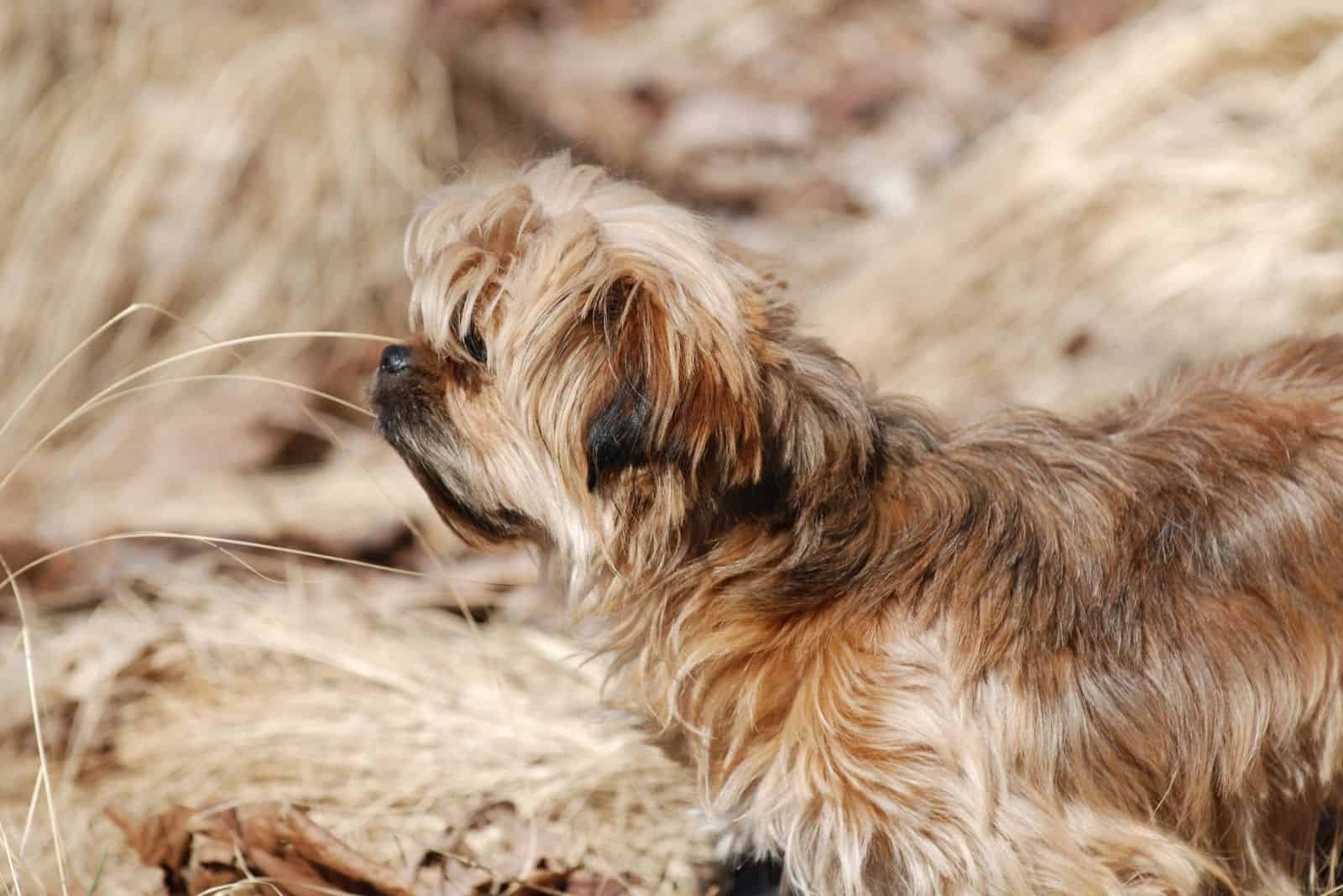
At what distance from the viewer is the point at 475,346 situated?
2992 millimetres

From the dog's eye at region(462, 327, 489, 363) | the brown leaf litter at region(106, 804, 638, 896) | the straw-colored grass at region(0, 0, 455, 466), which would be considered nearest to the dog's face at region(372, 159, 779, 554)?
the dog's eye at region(462, 327, 489, 363)

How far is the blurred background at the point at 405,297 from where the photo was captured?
3979mm

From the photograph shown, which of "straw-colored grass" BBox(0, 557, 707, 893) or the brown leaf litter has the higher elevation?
the brown leaf litter

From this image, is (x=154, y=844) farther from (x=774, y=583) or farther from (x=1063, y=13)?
(x=1063, y=13)

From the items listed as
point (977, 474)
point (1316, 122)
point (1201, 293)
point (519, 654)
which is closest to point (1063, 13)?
point (1316, 122)

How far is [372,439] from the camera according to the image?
641 centimetres

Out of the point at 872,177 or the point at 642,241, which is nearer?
the point at 642,241

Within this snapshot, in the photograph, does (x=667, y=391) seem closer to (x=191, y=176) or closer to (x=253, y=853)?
(x=253, y=853)

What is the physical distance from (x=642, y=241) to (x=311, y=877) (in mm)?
1885

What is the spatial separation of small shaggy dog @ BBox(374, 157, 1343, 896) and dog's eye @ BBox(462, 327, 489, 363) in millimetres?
10

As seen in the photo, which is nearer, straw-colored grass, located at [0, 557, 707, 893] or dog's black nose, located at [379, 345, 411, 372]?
dog's black nose, located at [379, 345, 411, 372]

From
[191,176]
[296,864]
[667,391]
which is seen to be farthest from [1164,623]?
[191,176]

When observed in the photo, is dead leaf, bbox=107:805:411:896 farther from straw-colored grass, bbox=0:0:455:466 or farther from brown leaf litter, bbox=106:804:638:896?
straw-colored grass, bbox=0:0:455:466

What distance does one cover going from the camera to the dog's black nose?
306 centimetres
